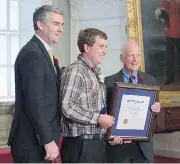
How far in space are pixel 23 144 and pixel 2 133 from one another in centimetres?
353

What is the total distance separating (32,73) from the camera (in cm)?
228

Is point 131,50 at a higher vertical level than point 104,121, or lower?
higher

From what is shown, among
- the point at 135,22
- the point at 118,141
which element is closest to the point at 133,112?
the point at 118,141

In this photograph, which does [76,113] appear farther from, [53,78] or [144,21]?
[144,21]

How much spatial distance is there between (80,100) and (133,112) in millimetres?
598

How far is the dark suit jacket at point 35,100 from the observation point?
2.26m

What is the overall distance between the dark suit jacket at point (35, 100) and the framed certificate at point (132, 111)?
510mm

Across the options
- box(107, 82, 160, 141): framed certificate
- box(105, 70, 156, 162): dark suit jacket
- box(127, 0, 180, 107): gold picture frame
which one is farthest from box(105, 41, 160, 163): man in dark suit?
box(127, 0, 180, 107): gold picture frame

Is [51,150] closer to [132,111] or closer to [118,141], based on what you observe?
[118,141]

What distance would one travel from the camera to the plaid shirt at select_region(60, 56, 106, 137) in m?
2.38

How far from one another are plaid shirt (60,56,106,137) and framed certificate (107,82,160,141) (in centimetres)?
21

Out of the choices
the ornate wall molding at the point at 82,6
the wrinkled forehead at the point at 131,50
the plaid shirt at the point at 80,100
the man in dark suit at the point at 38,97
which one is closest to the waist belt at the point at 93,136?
the plaid shirt at the point at 80,100

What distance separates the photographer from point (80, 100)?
2.43 metres

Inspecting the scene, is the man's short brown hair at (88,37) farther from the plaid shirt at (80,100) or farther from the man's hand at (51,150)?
the man's hand at (51,150)
